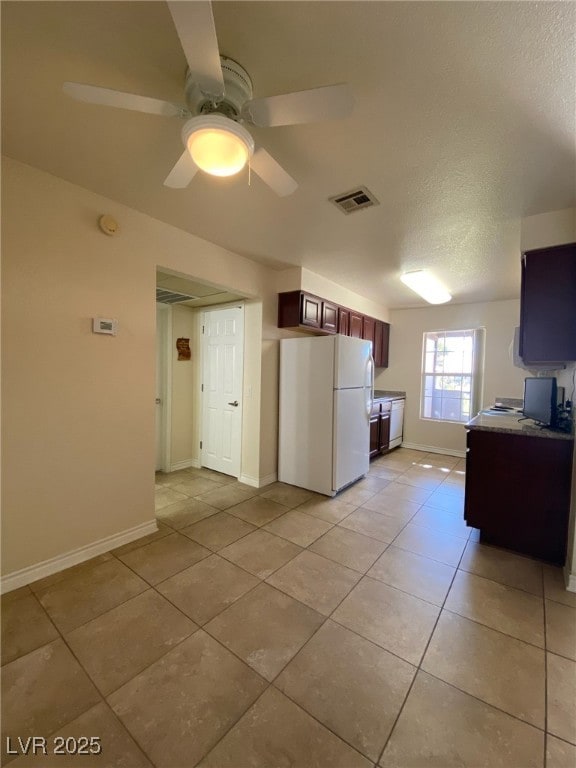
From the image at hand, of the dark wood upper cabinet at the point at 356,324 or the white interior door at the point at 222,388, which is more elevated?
the dark wood upper cabinet at the point at 356,324

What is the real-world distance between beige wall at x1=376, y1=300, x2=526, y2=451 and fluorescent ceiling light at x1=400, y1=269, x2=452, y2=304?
71 centimetres

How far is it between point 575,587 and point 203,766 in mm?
2291

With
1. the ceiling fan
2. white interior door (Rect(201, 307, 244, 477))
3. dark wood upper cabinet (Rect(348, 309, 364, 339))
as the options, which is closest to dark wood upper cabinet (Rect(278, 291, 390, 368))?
dark wood upper cabinet (Rect(348, 309, 364, 339))

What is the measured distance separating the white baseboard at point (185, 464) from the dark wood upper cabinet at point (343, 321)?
2744 mm

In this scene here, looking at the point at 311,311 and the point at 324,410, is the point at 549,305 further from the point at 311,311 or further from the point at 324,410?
the point at 311,311

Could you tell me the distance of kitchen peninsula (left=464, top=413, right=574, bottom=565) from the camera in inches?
86.6

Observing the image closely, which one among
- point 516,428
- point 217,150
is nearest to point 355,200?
point 217,150

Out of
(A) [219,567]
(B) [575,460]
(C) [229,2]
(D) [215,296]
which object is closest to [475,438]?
(B) [575,460]

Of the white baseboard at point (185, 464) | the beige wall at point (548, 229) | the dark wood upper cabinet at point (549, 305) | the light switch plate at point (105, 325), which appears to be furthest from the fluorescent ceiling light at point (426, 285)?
the white baseboard at point (185, 464)

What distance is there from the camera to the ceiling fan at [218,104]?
982 millimetres

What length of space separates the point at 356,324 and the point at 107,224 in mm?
3415

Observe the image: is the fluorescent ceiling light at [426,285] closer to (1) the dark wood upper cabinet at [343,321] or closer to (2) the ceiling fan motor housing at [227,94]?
(1) the dark wood upper cabinet at [343,321]

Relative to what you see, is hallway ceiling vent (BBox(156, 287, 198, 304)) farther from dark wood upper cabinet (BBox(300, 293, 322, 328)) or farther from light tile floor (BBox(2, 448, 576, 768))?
light tile floor (BBox(2, 448, 576, 768))

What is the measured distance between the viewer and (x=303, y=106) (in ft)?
3.59
